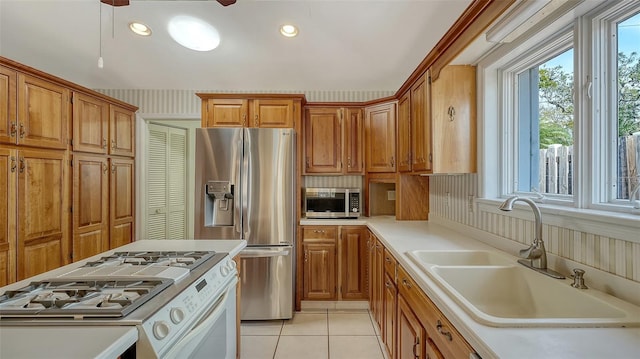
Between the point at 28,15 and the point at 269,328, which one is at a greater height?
the point at 28,15

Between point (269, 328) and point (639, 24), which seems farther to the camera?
point (269, 328)

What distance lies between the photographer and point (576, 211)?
4.01 feet

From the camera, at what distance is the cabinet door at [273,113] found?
9.51ft

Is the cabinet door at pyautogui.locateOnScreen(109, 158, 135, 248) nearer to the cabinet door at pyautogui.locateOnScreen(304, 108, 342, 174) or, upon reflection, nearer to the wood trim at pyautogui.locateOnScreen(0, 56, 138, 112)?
the wood trim at pyautogui.locateOnScreen(0, 56, 138, 112)

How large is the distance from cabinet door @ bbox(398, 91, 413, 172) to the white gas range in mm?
1838

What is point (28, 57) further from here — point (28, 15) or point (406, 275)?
point (406, 275)

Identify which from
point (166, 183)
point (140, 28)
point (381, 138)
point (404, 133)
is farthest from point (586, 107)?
point (166, 183)

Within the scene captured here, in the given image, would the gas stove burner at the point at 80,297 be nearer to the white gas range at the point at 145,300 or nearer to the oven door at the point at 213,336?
the white gas range at the point at 145,300

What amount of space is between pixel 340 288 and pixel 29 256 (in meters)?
2.65

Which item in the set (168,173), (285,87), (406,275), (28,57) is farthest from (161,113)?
(406,275)

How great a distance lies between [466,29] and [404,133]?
1176 millimetres

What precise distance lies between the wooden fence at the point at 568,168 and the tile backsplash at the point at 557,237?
0.25m

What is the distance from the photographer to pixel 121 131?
3248 mm

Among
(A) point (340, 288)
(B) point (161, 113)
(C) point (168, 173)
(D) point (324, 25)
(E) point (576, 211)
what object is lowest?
(A) point (340, 288)
